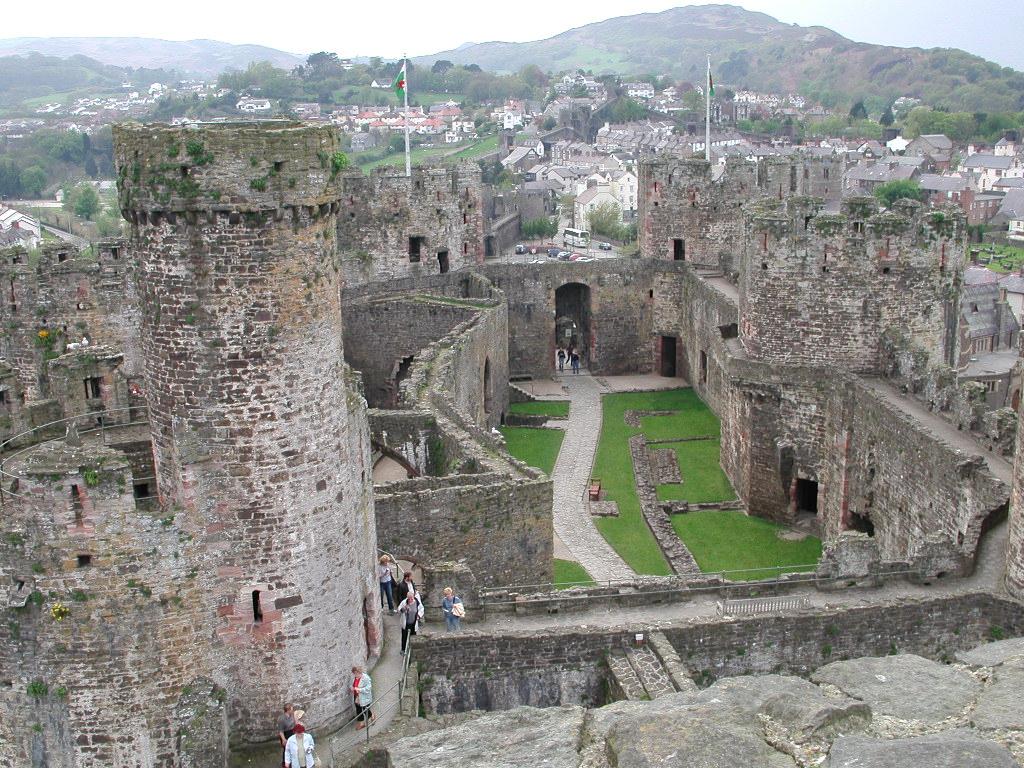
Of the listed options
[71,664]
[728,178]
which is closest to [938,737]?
[71,664]

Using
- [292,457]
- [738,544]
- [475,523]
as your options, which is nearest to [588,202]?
[738,544]

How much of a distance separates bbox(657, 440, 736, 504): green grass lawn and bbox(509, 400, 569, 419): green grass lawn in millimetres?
5387

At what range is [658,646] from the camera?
17.3 m

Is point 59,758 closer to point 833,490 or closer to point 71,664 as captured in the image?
point 71,664

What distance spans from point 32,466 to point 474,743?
6.30 metres

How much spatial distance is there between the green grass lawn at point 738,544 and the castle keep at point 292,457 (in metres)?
0.76

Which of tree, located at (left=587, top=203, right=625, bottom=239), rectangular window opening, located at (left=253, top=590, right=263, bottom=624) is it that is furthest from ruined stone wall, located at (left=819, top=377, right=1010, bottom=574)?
tree, located at (left=587, top=203, right=625, bottom=239)

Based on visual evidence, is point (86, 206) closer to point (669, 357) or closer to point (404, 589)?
point (669, 357)

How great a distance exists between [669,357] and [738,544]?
18.4m

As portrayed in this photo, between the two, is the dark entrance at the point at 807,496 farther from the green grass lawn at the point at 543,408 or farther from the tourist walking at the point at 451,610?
the tourist walking at the point at 451,610

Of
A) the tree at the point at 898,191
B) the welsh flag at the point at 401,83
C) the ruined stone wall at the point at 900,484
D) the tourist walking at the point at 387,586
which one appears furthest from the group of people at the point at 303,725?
the tree at the point at 898,191

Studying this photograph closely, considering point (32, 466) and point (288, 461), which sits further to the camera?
point (288, 461)

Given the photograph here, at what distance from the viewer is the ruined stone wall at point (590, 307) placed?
44406mm

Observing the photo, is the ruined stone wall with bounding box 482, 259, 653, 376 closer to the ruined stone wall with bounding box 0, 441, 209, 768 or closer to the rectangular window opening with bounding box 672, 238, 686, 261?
the rectangular window opening with bounding box 672, 238, 686, 261
